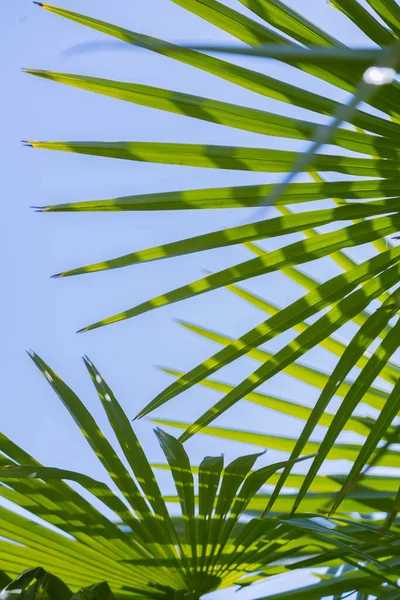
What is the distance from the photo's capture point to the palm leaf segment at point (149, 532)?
44.0 inches

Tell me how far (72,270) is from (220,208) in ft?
0.86

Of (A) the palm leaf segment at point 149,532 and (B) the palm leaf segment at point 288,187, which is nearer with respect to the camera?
(B) the palm leaf segment at point 288,187

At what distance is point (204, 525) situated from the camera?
45.4 inches

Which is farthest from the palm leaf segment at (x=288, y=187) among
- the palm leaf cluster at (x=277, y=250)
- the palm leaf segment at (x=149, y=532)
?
Result: the palm leaf segment at (x=149, y=532)

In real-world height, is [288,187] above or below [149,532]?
above

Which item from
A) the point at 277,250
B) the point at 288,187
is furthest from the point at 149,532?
the point at 288,187

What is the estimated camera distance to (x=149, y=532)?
119 cm

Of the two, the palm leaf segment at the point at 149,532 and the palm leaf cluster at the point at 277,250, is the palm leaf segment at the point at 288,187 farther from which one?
the palm leaf segment at the point at 149,532

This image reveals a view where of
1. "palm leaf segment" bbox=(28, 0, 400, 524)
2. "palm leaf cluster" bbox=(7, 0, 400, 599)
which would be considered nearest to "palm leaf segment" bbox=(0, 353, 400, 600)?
"palm leaf cluster" bbox=(7, 0, 400, 599)

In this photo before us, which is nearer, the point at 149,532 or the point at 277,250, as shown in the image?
the point at 277,250

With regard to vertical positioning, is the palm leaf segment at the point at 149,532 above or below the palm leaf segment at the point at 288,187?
below

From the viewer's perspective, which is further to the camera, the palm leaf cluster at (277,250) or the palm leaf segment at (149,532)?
the palm leaf segment at (149,532)

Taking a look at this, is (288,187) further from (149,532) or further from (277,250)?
(149,532)

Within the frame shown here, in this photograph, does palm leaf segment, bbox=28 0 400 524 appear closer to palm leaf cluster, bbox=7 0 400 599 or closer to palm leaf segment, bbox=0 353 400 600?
palm leaf cluster, bbox=7 0 400 599
